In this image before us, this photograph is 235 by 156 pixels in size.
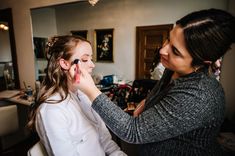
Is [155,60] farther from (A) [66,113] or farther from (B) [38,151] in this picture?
(B) [38,151]

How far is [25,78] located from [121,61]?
167 cm

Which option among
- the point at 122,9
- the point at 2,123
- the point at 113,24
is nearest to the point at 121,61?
the point at 113,24

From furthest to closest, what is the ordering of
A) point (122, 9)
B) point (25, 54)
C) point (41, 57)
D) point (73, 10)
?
point (25, 54)
point (41, 57)
point (73, 10)
point (122, 9)

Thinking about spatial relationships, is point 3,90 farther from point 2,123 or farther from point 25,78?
point 2,123

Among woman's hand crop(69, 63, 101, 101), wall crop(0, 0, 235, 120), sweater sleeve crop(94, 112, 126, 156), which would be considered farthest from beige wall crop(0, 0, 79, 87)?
woman's hand crop(69, 63, 101, 101)

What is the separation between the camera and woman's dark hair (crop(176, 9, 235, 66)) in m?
0.60

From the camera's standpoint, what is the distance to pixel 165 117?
62 cm

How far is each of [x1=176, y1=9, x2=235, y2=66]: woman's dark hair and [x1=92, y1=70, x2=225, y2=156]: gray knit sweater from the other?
9 centimetres

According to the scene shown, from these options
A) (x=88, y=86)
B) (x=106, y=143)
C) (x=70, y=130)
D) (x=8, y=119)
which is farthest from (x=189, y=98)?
(x=8, y=119)

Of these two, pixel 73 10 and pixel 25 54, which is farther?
pixel 25 54

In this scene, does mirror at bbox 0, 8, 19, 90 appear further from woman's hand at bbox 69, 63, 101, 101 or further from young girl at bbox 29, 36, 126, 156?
woman's hand at bbox 69, 63, 101, 101

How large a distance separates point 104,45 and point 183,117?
139 cm

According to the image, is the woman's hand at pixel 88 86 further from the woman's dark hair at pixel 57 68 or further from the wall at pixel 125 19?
the wall at pixel 125 19

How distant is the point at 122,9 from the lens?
1731 mm
